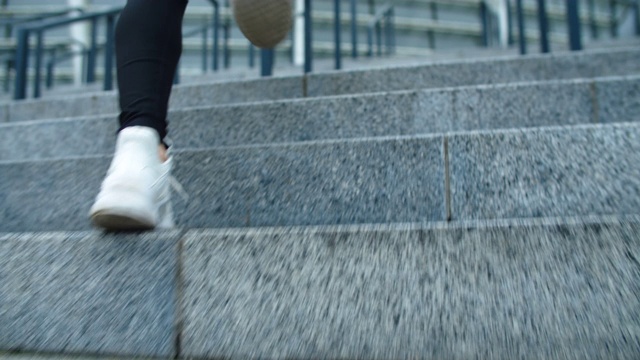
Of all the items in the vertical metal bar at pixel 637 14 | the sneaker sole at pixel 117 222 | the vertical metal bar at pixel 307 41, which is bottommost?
the sneaker sole at pixel 117 222

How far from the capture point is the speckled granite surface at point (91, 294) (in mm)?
1139

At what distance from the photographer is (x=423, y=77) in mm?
2709

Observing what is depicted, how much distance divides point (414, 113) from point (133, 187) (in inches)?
45.6

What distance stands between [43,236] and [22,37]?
138 inches

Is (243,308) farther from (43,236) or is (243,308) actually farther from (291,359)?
(43,236)

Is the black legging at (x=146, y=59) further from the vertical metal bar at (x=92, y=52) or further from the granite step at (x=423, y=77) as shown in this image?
the vertical metal bar at (x=92, y=52)

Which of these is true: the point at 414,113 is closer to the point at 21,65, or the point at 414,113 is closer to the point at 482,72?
the point at 482,72

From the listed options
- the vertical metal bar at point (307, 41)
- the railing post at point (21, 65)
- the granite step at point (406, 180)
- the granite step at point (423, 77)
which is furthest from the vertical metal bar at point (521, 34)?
the railing post at point (21, 65)

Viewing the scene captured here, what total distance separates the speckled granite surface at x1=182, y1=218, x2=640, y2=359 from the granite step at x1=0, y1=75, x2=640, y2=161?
970mm

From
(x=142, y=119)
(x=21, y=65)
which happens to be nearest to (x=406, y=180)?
(x=142, y=119)

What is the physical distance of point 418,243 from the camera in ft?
3.57

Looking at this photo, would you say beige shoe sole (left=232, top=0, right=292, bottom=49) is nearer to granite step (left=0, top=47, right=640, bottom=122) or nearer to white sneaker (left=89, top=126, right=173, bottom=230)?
white sneaker (left=89, top=126, right=173, bottom=230)

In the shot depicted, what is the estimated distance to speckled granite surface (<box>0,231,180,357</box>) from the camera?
1139mm

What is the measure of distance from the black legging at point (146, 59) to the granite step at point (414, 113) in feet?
2.45
